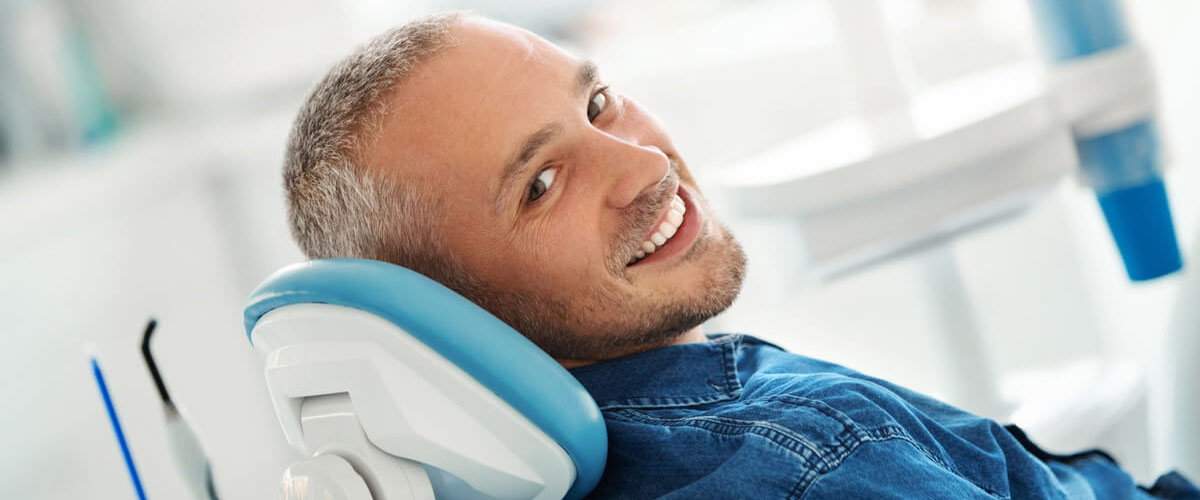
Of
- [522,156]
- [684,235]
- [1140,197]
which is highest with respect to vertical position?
[522,156]

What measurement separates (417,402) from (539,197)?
10.8 inches

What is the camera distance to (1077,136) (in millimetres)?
1494

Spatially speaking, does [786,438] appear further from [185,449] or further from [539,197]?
[185,449]

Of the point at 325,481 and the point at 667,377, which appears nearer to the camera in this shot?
the point at 325,481

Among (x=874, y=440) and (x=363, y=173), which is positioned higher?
(x=363, y=173)

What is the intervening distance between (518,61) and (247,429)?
5.61 ft

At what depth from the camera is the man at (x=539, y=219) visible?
96 centimetres

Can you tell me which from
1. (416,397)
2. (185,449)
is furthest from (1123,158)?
(185,449)

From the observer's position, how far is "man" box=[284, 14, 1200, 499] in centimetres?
96

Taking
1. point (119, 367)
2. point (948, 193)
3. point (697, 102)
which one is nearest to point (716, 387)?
point (948, 193)

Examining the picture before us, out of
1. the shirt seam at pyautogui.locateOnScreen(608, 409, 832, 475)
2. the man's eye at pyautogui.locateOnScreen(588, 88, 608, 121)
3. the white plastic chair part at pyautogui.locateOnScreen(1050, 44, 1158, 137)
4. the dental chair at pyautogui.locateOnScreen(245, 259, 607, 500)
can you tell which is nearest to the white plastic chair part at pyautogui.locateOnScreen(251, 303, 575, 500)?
the dental chair at pyautogui.locateOnScreen(245, 259, 607, 500)

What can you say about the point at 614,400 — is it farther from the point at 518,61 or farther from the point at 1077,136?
the point at 1077,136

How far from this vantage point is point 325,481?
0.75 m

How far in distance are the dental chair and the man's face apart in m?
0.18
